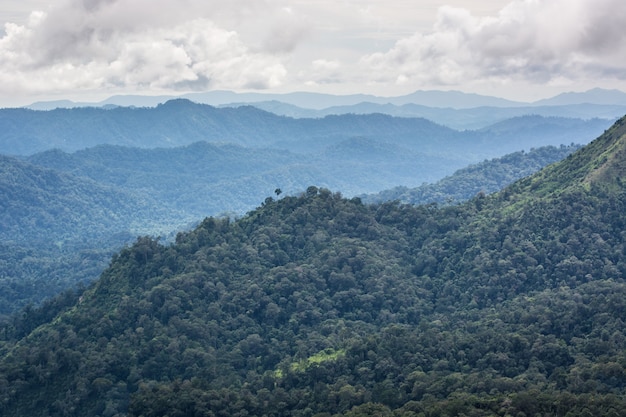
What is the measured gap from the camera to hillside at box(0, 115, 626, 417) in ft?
164

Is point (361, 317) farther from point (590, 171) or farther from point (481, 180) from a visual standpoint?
point (481, 180)

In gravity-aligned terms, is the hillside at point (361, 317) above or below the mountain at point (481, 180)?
below

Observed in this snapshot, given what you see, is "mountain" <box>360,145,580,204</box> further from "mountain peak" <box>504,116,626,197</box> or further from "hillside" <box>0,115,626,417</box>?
"hillside" <box>0,115,626,417</box>

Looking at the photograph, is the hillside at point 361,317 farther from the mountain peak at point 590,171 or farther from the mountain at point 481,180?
the mountain at point 481,180

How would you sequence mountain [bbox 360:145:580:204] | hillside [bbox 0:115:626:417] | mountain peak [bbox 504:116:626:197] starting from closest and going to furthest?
hillside [bbox 0:115:626:417] < mountain peak [bbox 504:116:626:197] < mountain [bbox 360:145:580:204]

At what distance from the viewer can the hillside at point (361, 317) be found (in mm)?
50031

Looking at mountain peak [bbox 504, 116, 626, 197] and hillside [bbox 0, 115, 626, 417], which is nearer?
hillside [bbox 0, 115, 626, 417]

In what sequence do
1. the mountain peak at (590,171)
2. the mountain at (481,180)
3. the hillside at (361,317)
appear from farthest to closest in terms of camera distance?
the mountain at (481,180) < the mountain peak at (590,171) < the hillside at (361,317)

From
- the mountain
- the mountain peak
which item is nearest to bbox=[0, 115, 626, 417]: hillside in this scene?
the mountain peak

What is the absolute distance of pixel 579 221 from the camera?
240ft

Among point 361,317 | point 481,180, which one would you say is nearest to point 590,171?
point 361,317

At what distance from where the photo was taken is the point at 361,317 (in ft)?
220

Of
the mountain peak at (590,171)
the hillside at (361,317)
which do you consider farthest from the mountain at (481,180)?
the hillside at (361,317)

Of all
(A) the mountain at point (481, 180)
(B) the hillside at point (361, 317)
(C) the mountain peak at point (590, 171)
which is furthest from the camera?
(A) the mountain at point (481, 180)
